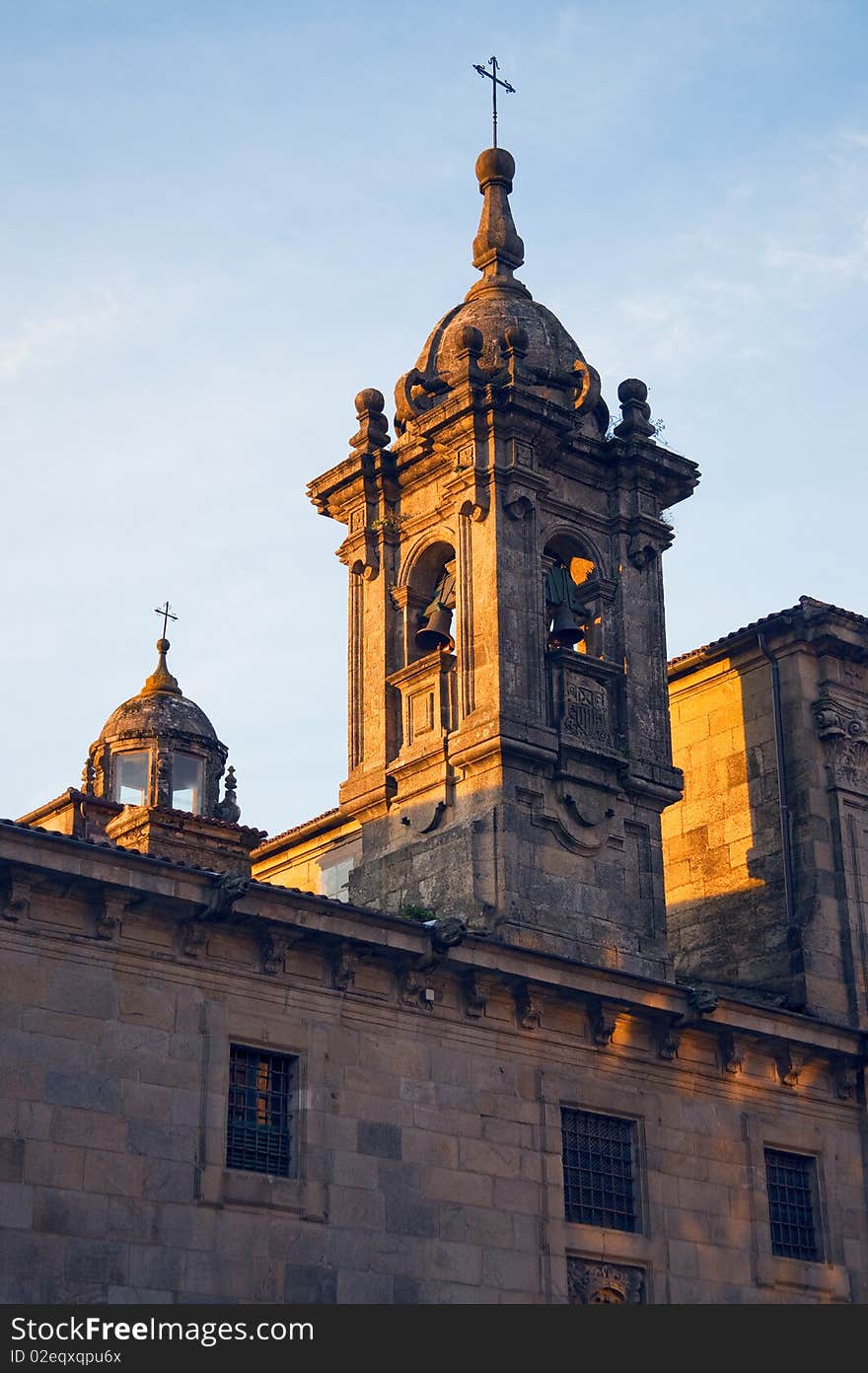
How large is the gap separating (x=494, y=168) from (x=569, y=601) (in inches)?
328

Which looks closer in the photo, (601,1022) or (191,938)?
(191,938)

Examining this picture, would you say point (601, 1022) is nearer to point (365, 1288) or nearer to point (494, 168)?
point (365, 1288)

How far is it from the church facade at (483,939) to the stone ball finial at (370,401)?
0.08 metres

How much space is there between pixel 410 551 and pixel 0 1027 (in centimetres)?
1316

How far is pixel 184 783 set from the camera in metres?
43.0

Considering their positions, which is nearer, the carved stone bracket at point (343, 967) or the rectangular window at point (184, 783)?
the carved stone bracket at point (343, 967)

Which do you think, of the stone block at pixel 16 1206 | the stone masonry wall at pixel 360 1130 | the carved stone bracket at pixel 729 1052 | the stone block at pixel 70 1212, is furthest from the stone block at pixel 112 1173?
the carved stone bracket at pixel 729 1052

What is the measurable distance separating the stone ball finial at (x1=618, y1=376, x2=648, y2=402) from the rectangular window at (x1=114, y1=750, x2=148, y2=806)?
11744 mm

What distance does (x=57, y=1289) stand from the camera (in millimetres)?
24594

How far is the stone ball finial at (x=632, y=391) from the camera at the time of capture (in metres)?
37.1

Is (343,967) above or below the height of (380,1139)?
above

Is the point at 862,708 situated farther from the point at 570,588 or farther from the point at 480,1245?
the point at 480,1245

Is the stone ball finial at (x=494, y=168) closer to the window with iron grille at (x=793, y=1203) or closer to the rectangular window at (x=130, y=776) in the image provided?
the rectangular window at (x=130, y=776)

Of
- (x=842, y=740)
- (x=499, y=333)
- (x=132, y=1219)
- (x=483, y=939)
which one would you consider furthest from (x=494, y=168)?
(x=132, y=1219)
